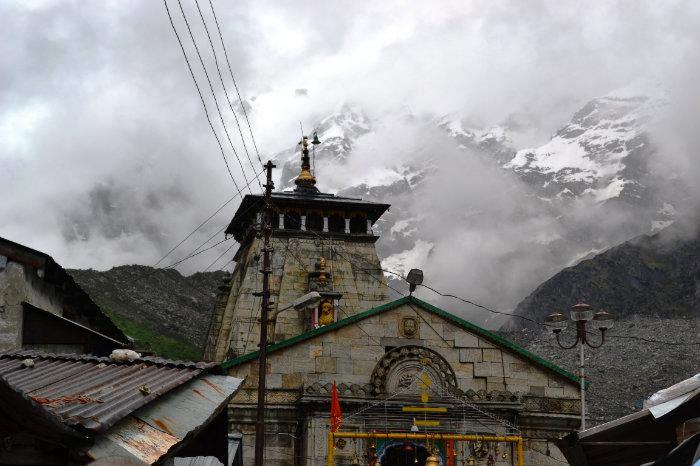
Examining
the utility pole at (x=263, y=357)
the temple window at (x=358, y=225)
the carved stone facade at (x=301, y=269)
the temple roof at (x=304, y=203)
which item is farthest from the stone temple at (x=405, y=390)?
the temple window at (x=358, y=225)

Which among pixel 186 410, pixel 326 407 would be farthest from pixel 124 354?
pixel 326 407

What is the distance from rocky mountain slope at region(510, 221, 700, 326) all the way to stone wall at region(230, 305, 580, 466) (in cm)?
10185

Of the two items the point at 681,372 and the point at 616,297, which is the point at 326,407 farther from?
the point at 616,297

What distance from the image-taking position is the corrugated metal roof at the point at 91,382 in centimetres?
823

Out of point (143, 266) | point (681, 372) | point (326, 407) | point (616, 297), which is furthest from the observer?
point (616, 297)

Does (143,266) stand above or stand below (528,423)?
above

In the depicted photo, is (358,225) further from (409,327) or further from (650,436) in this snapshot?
(650,436)

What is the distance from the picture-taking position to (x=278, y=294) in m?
37.5

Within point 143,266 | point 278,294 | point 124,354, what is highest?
point 143,266

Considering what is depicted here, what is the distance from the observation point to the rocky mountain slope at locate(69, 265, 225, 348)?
87.7 m

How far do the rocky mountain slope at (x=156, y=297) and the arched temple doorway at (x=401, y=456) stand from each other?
208 feet

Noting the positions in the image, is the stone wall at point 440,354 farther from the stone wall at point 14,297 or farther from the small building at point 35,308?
the stone wall at point 14,297

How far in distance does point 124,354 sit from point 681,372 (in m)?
84.2

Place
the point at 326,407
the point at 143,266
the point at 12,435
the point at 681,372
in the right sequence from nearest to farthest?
the point at 12,435 → the point at 326,407 → the point at 681,372 → the point at 143,266
